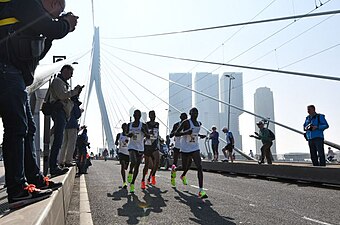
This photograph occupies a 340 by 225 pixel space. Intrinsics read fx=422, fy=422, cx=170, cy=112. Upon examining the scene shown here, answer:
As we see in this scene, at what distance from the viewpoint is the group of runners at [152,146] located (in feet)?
31.4

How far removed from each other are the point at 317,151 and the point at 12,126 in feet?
35.4

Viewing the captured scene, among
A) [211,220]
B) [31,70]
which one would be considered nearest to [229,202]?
[211,220]

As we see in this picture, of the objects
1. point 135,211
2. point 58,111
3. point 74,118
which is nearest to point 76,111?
point 74,118

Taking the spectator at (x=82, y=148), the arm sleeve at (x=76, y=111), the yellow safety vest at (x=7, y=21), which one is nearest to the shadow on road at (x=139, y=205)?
the arm sleeve at (x=76, y=111)

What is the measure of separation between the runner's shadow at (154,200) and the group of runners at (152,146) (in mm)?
501

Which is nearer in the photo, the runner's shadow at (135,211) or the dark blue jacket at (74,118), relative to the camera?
the runner's shadow at (135,211)

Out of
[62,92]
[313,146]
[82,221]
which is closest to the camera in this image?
[82,221]

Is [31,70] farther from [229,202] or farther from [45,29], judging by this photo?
[229,202]

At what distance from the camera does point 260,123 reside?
52.8 feet

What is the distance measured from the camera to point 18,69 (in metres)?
3.51

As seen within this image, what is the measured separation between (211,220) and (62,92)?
9.87 feet

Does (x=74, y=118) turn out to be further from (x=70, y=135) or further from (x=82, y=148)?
(x=82, y=148)

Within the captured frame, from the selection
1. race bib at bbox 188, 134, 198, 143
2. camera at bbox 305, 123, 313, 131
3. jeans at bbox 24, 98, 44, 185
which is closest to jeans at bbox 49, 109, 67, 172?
jeans at bbox 24, 98, 44, 185

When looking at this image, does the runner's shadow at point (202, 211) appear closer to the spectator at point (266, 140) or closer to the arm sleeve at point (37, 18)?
the arm sleeve at point (37, 18)
